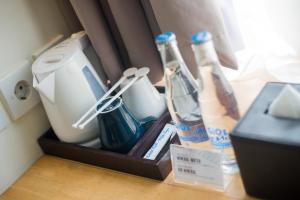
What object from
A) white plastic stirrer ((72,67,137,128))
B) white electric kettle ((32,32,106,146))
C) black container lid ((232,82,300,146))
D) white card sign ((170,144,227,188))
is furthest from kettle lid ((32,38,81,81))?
black container lid ((232,82,300,146))

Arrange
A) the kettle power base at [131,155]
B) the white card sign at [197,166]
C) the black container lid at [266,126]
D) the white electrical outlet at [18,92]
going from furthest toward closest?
the white electrical outlet at [18,92] < the kettle power base at [131,155] < the white card sign at [197,166] < the black container lid at [266,126]

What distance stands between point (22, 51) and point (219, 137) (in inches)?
21.6

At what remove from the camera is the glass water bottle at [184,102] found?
796 mm

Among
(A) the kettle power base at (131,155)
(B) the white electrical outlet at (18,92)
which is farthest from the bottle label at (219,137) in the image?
(B) the white electrical outlet at (18,92)

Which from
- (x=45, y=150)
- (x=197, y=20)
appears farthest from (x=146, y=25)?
(x=45, y=150)

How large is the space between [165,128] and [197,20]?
256 mm

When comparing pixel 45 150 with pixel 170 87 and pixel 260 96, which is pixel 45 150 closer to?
pixel 170 87

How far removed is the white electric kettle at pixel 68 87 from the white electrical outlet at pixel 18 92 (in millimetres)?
50

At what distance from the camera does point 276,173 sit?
648mm

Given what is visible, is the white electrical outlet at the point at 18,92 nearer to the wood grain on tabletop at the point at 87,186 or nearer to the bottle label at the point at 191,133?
the wood grain on tabletop at the point at 87,186

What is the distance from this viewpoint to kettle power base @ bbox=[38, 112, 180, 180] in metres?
0.84

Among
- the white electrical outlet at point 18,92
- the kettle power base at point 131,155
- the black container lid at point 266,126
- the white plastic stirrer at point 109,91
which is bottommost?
the kettle power base at point 131,155

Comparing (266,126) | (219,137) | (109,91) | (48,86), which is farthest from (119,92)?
(266,126)

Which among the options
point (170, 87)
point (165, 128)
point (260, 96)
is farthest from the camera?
point (165, 128)
